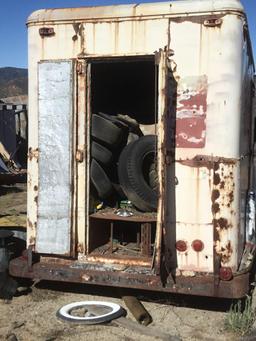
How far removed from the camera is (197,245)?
5258 millimetres

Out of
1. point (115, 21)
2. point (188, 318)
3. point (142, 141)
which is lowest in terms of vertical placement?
point (188, 318)

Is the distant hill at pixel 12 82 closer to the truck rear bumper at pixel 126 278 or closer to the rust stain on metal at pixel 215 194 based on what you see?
the truck rear bumper at pixel 126 278

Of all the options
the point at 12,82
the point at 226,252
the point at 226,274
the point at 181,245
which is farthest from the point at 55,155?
the point at 12,82

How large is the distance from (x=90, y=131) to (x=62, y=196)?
2.48ft

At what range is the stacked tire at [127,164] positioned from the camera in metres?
6.00

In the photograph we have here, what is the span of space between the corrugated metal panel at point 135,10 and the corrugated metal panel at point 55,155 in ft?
1.62

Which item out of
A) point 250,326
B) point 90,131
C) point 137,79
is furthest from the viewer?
point 137,79

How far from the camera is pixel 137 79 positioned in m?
7.80

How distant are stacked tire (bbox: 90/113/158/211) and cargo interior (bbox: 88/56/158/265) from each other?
0.05 meters

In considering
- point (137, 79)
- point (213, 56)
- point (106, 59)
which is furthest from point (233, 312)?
point (137, 79)

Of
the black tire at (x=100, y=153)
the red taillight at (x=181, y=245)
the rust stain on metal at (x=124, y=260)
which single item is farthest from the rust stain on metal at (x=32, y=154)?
the red taillight at (x=181, y=245)

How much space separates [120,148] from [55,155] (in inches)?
54.6

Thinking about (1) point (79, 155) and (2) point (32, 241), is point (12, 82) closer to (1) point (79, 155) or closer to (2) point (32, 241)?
(2) point (32, 241)

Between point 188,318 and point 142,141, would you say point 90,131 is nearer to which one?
point 142,141
